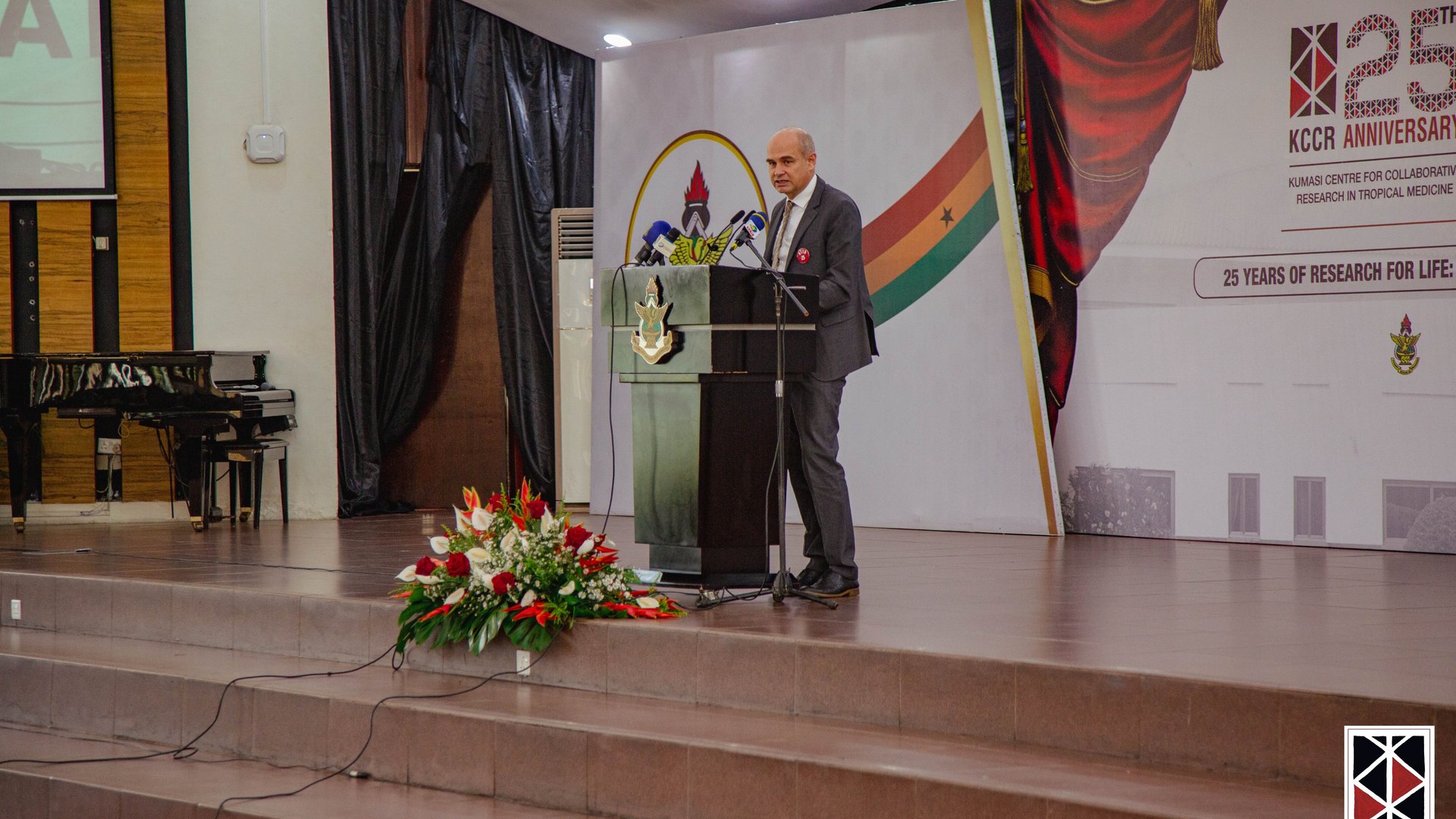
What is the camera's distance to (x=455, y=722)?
3.59 metres

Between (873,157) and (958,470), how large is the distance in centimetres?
182

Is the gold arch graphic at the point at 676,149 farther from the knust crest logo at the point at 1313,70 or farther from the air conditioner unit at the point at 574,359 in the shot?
the knust crest logo at the point at 1313,70

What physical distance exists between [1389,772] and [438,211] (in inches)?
287

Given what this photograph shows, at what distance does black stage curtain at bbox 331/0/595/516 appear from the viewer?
27.3ft

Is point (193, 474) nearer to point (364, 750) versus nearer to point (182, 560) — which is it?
point (182, 560)

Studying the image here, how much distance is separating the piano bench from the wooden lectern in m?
3.93

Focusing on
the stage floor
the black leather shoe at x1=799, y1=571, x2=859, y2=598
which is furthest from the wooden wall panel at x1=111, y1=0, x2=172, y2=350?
the black leather shoe at x1=799, y1=571, x2=859, y2=598

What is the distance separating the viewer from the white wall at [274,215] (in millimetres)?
7949

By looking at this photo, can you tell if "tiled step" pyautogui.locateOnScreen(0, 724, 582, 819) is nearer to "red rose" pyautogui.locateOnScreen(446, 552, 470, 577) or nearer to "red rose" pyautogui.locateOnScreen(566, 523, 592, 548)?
"red rose" pyautogui.locateOnScreen(446, 552, 470, 577)

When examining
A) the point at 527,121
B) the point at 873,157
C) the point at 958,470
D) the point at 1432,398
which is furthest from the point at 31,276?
the point at 1432,398

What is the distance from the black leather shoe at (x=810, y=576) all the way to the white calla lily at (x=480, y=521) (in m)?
1.06

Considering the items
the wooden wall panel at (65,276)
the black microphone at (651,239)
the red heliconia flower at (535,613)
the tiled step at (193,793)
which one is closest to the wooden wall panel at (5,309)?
the wooden wall panel at (65,276)

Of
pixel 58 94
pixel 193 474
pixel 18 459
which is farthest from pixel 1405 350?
pixel 58 94

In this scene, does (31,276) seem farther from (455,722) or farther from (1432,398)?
(1432,398)
